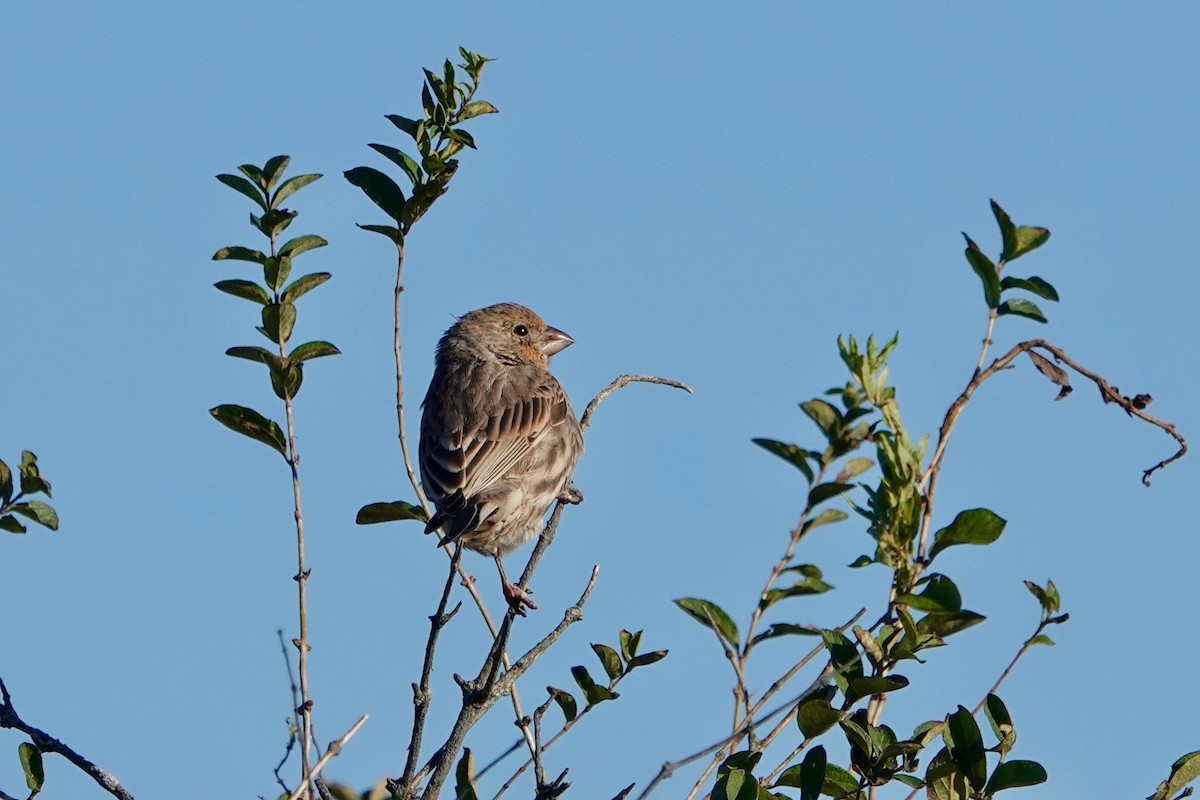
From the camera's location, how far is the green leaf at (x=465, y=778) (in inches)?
142

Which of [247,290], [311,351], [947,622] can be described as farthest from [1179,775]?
[247,290]

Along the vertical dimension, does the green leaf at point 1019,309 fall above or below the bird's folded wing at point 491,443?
below

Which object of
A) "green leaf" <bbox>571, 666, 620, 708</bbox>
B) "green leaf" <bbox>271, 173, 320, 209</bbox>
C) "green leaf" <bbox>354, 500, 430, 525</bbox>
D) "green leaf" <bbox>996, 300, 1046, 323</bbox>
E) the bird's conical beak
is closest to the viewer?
"green leaf" <bbox>996, 300, 1046, 323</bbox>

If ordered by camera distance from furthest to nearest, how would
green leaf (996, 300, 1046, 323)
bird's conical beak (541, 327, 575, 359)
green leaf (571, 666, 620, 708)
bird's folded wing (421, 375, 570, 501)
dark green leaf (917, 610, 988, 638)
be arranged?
bird's conical beak (541, 327, 575, 359)
bird's folded wing (421, 375, 570, 501)
green leaf (571, 666, 620, 708)
green leaf (996, 300, 1046, 323)
dark green leaf (917, 610, 988, 638)

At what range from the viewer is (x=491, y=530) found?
24.7 ft

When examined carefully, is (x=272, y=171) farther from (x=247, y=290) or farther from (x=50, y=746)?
(x=50, y=746)

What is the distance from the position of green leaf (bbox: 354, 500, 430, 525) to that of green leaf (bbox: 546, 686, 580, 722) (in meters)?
1.24

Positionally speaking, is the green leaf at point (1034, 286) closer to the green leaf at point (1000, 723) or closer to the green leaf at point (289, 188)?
the green leaf at point (1000, 723)

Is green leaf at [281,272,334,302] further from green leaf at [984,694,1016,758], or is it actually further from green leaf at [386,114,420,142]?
green leaf at [984,694,1016,758]

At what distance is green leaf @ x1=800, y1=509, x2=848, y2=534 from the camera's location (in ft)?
12.9

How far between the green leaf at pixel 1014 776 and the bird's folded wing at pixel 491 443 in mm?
4291

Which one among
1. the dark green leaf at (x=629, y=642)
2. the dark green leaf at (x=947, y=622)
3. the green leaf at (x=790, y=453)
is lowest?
the dark green leaf at (x=947, y=622)

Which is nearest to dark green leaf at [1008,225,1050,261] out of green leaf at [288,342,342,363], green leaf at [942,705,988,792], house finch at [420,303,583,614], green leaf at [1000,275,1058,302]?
green leaf at [1000,275,1058,302]

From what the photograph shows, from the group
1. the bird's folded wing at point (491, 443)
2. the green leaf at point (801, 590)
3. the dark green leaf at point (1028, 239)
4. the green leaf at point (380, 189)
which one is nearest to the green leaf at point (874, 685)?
the green leaf at point (801, 590)
